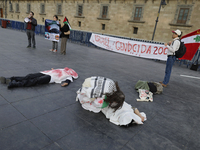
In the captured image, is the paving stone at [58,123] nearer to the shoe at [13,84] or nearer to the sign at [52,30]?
the shoe at [13,84]

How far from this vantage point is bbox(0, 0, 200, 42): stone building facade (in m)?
17.6

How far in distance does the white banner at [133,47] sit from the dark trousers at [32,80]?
27.1 ft

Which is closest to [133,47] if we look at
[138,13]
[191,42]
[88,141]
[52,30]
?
[191,42]

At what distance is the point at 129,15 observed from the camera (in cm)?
2106

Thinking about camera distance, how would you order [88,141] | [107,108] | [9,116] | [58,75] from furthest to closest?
1. [58,75]
2. [107,108]
3. [9,116]
4. [88,141]

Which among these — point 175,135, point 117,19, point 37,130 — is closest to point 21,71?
point 37,130

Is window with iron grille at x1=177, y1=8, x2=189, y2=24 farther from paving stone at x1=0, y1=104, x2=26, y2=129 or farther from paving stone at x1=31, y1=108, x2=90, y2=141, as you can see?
paving stone at x1=0, y1=104, x2=26, y2=129

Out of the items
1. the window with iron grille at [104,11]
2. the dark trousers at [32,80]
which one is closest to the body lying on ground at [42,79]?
the dark trousers at [32,80]

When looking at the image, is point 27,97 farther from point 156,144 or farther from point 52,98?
point 156,144

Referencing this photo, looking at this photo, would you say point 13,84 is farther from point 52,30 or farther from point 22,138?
point 52,30

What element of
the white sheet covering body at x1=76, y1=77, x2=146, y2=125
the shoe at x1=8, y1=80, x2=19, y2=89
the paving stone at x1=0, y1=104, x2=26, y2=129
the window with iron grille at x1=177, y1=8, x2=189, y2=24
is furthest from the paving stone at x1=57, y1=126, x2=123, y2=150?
the window with iron grille at x1=177, y1=8, x2=189, y2=24

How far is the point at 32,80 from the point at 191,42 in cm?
902

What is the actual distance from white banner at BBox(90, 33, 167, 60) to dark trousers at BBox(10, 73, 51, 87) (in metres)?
8.26

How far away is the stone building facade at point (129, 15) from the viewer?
17641 mm
